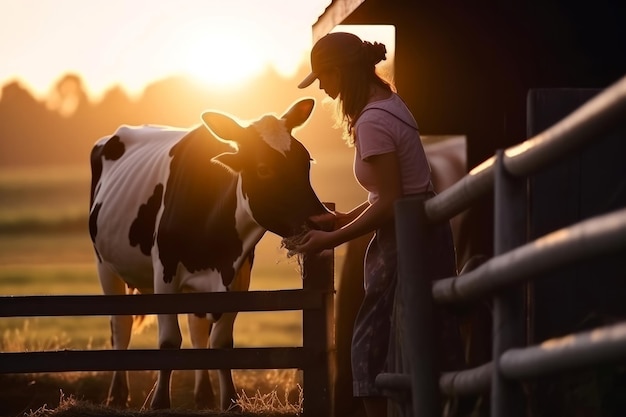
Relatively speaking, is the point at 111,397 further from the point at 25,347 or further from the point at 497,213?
the point at 497,213

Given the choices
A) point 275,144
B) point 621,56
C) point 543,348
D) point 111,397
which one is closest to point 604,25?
point 621,56

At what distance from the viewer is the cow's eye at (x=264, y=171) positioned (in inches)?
339

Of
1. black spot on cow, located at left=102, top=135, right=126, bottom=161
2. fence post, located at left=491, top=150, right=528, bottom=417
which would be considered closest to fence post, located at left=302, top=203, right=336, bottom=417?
fence post, located at left=491, top=150, right=528, bottom=417

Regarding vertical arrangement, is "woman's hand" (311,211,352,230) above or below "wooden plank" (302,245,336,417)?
above

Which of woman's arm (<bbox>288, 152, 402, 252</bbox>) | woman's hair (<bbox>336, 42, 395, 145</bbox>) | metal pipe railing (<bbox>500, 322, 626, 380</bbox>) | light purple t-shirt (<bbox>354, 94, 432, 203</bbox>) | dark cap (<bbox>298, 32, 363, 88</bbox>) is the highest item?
dark cap (<bbox>298, 32, 363, 88</bbox>)

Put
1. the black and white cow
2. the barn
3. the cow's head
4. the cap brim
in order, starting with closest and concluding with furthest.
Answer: the cap brim
the cow's head
the barn
the black and white cow

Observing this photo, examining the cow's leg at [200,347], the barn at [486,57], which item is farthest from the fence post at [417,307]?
the cow's leg at [200,347]

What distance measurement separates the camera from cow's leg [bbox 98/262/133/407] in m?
11.2

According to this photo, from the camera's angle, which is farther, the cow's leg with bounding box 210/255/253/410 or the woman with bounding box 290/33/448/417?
the cow's leg with bounding box 210/255/253/410

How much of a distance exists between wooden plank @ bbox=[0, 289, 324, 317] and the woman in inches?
91.5

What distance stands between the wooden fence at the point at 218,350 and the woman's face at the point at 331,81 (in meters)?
2.21

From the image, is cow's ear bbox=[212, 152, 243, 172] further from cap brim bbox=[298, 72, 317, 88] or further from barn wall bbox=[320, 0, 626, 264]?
cap brim bbox=[298, 72, 317, 88]

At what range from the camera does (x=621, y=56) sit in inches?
332

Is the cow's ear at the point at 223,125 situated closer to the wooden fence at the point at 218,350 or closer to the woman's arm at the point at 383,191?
the wooden fence at the point at 218,350
